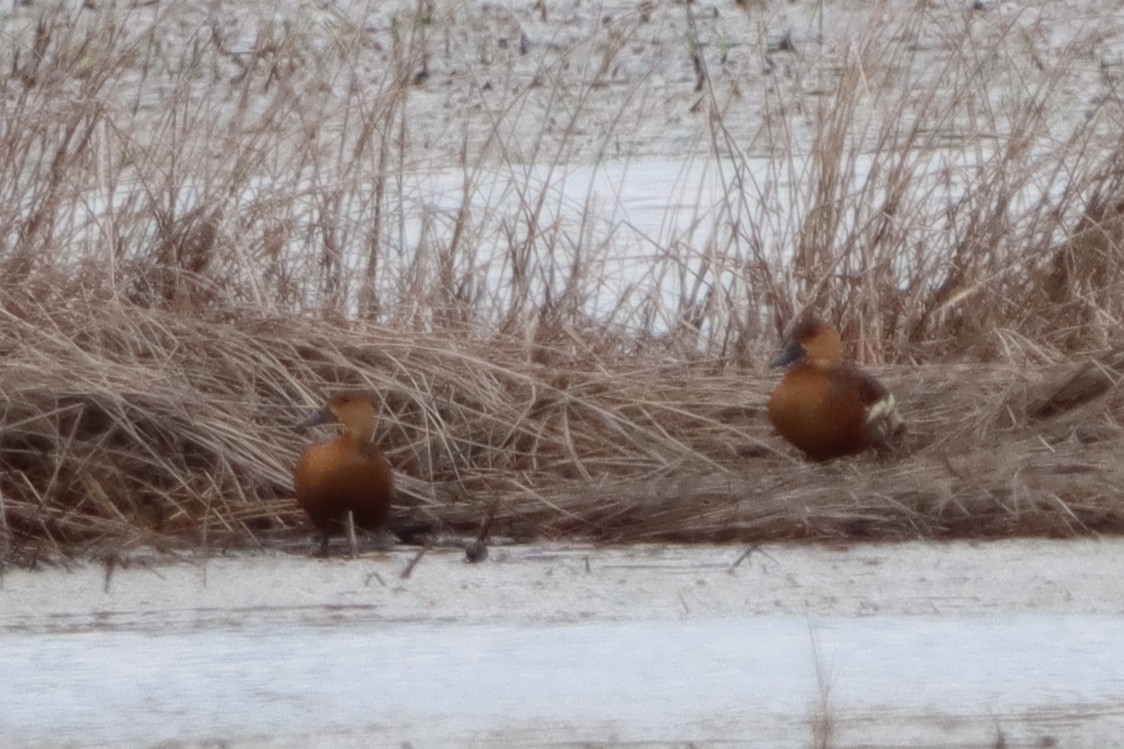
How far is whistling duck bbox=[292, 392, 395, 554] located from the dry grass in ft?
0.58

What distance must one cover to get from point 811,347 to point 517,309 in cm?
83

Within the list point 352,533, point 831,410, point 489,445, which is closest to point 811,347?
point 831,410

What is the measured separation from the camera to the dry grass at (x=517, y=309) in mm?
3551

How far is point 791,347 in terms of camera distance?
155 inches

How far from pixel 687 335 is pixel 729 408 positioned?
20.4 inches

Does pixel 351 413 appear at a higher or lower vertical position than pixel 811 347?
lower

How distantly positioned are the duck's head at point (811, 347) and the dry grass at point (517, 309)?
0.64 ft

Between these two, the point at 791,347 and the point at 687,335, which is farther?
the point at 687,335

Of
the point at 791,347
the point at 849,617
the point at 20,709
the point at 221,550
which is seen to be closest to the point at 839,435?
the point at 791,347

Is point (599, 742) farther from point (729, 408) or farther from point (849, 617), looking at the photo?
point (729, 408)

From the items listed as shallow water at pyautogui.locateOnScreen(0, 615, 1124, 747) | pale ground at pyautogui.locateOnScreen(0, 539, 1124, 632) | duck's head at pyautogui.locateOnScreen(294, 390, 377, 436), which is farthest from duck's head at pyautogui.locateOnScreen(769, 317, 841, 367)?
shallow water at pyautogui.locateOnScreen(0, 615, 1124, 747)

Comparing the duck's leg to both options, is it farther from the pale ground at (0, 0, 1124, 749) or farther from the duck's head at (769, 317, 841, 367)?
the duck's head at (769, 317, 841, 367)

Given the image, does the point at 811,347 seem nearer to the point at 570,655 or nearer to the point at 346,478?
the point at 346,478

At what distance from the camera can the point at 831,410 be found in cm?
370
